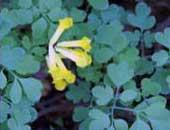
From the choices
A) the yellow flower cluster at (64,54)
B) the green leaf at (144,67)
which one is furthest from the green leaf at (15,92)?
the green leaf at (144,67)

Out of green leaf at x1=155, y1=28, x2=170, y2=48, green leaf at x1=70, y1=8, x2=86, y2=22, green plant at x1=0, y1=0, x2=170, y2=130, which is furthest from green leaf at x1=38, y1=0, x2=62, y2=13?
green leaf at x1=155, y1=28, x2=170, y2=48

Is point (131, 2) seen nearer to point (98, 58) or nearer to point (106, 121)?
point (98, 58)

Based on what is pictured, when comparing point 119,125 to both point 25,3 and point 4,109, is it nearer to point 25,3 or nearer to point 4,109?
point 4,109

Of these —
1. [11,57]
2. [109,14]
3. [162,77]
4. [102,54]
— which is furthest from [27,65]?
[162,77]

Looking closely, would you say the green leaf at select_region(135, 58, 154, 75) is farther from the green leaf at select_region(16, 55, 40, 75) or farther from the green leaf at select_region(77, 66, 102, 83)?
the green leaf at select_region(16, 55, 40, 75)

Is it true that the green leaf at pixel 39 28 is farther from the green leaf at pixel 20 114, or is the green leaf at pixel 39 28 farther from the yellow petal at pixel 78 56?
the green leaf at pixel 20 114

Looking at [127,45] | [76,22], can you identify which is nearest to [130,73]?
[127,45]

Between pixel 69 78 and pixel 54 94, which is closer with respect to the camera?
pixel 69 78
